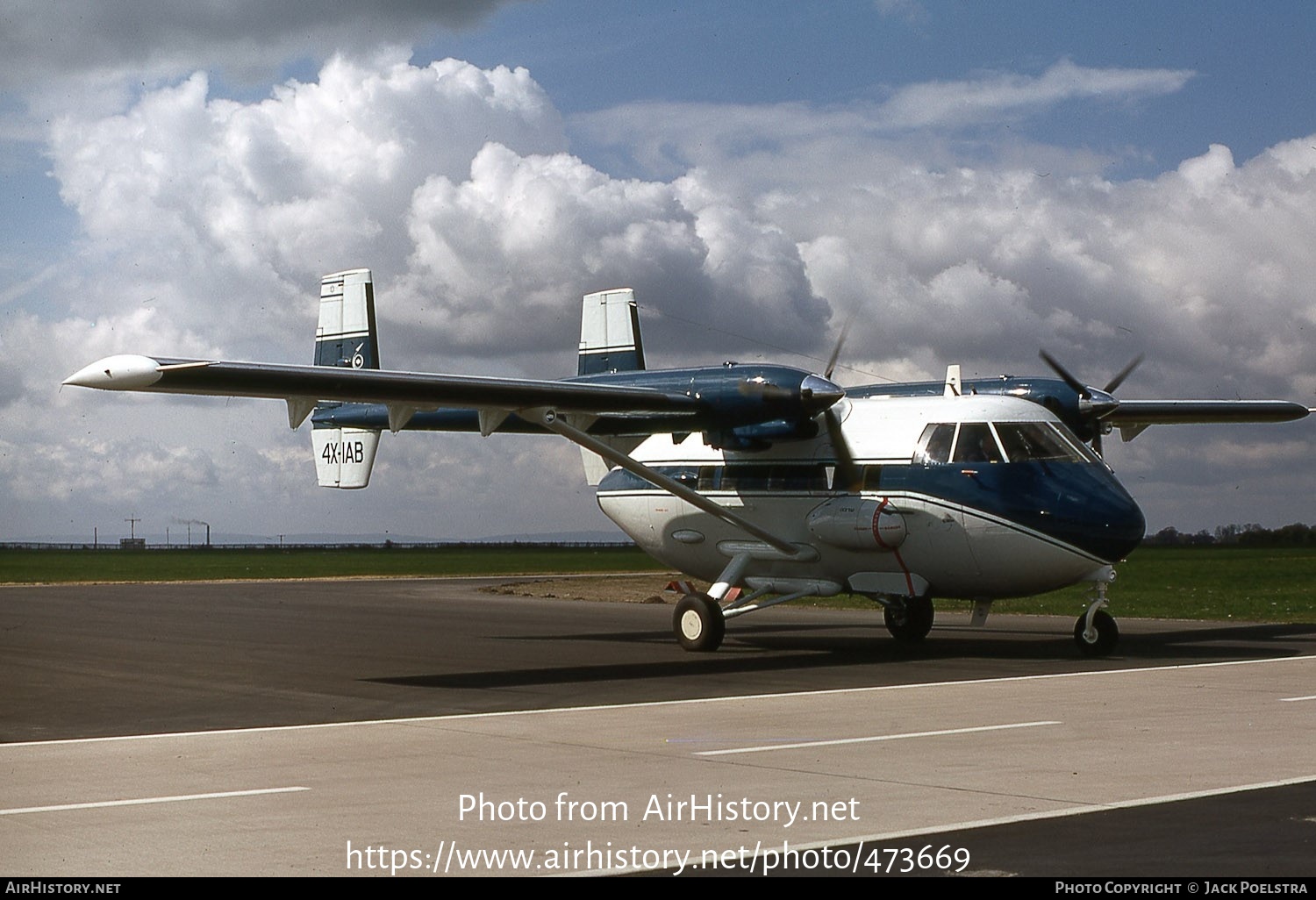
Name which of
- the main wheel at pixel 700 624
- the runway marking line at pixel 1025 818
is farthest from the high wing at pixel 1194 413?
the runway marking line at pixel 1025 818

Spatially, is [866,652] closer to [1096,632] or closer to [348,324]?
[1096,632]

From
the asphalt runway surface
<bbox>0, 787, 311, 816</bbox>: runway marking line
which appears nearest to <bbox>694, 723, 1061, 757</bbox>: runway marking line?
the asphalt runway surface

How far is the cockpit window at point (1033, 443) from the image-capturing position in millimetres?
19375

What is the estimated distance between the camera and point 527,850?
25.0ft

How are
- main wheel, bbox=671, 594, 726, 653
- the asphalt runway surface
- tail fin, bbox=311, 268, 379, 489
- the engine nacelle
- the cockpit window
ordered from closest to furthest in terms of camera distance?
the asphalt runway surface → the cockpit window → the engine nacelle → main wheel, bbox=671, 594, 726, 653 → tail fin, bbox=311, 268, 379, 489

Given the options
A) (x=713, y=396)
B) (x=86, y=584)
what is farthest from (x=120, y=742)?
(x=86, y=584)

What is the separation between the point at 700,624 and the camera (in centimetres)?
2138

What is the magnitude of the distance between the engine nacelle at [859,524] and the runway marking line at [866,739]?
7274 mm

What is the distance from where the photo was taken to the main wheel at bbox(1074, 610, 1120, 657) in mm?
19578

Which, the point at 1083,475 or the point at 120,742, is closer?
the point at 120,742

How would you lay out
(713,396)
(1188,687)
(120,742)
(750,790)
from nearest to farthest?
(750,790) → (120,742) → (1188,687) → (713,396)

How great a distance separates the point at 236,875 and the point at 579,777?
134 inches

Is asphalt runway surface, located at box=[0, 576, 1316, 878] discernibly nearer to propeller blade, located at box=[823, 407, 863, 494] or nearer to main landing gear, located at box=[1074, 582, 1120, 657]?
main landing gear, located at box=[1074, 582, 1120, 657]

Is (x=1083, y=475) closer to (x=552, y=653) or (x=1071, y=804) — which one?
(x=552, y=653)
